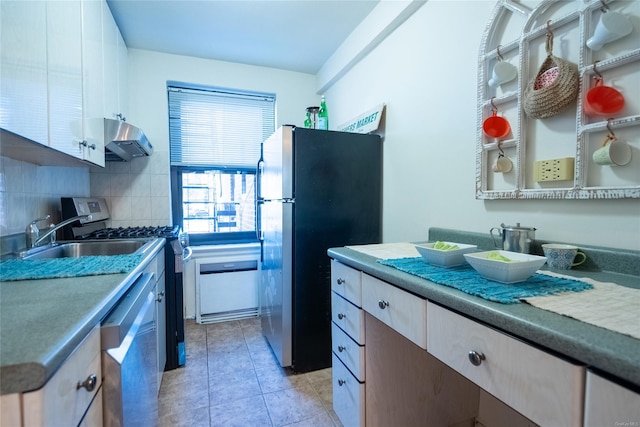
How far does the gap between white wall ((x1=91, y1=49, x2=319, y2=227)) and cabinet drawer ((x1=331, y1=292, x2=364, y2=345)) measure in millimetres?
1964

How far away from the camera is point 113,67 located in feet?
6.71

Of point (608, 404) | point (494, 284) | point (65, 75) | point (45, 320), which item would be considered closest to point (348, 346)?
point (494, 284)

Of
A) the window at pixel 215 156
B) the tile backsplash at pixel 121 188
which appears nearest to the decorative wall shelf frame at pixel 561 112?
the window at pixel 215 156

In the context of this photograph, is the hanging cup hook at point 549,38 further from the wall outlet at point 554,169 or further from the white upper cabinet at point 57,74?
the white upper cabinet at point 57,74

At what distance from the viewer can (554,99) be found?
1041mm

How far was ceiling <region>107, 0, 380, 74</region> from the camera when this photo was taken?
201 cm

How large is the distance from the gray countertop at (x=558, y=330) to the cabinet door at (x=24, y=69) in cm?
132

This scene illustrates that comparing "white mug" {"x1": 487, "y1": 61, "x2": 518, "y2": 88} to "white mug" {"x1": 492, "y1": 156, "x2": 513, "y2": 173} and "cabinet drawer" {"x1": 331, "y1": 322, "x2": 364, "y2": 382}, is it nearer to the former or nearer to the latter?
"white mug" {"x1": 492, "y1": 156, "x2": 513, "y2": 173}

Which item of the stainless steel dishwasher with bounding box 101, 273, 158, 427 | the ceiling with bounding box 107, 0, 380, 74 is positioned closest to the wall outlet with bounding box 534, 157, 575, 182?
the stainless steel dishwasher with bounding box 101, 273, 158, 427

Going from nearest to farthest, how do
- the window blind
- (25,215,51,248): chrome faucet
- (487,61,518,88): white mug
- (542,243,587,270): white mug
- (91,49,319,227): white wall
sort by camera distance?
(542,243,587,270): white mug → (487,61,518,88): white mug → (25,215,51,248): chrome faucet → (91,49,319,227): white wall → the window blind

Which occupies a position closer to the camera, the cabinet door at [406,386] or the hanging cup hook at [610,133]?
the hanging cup hook at [610,133]

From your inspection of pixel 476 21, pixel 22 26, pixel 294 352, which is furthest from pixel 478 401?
pixel 22 26

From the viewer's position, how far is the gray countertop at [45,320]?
0.47 m

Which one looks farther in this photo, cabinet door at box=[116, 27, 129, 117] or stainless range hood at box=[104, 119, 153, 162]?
cabinet door at box=[116, 27, 129, 117]
